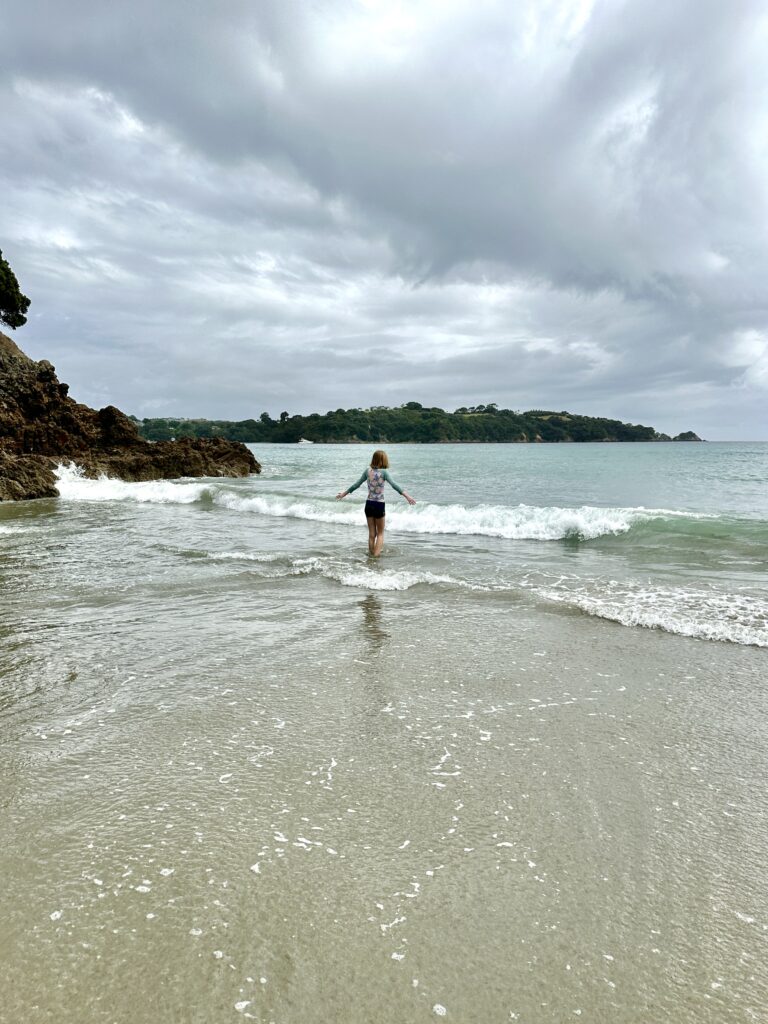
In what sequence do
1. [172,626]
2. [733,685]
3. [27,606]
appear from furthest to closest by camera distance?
[27,606]
[172,626]
[733,685]

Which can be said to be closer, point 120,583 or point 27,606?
point 27,606

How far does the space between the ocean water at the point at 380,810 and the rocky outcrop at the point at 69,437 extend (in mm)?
19850

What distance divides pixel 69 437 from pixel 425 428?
5192 inches

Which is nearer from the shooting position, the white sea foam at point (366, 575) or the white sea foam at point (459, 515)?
the white sea foam at point (366, 575)

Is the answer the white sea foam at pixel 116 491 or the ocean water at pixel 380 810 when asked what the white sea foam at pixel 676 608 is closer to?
the ocean water at pixel 380 810

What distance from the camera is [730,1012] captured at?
182 centimetres

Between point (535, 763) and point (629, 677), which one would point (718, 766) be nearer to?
point (535, 763)

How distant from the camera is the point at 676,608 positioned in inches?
279

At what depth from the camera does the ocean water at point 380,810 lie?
6.25 feet

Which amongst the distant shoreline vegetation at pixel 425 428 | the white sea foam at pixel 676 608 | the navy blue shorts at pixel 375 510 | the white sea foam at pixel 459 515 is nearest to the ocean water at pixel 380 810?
the white sea foam at pixel 676 608

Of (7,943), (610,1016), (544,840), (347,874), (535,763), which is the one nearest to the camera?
(610,1016)

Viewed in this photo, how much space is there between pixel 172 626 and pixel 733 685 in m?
5.13

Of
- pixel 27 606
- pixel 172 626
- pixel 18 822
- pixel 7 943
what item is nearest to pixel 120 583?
pixel 27 606

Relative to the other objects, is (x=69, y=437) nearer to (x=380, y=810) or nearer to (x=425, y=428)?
(x=380, y=810)
